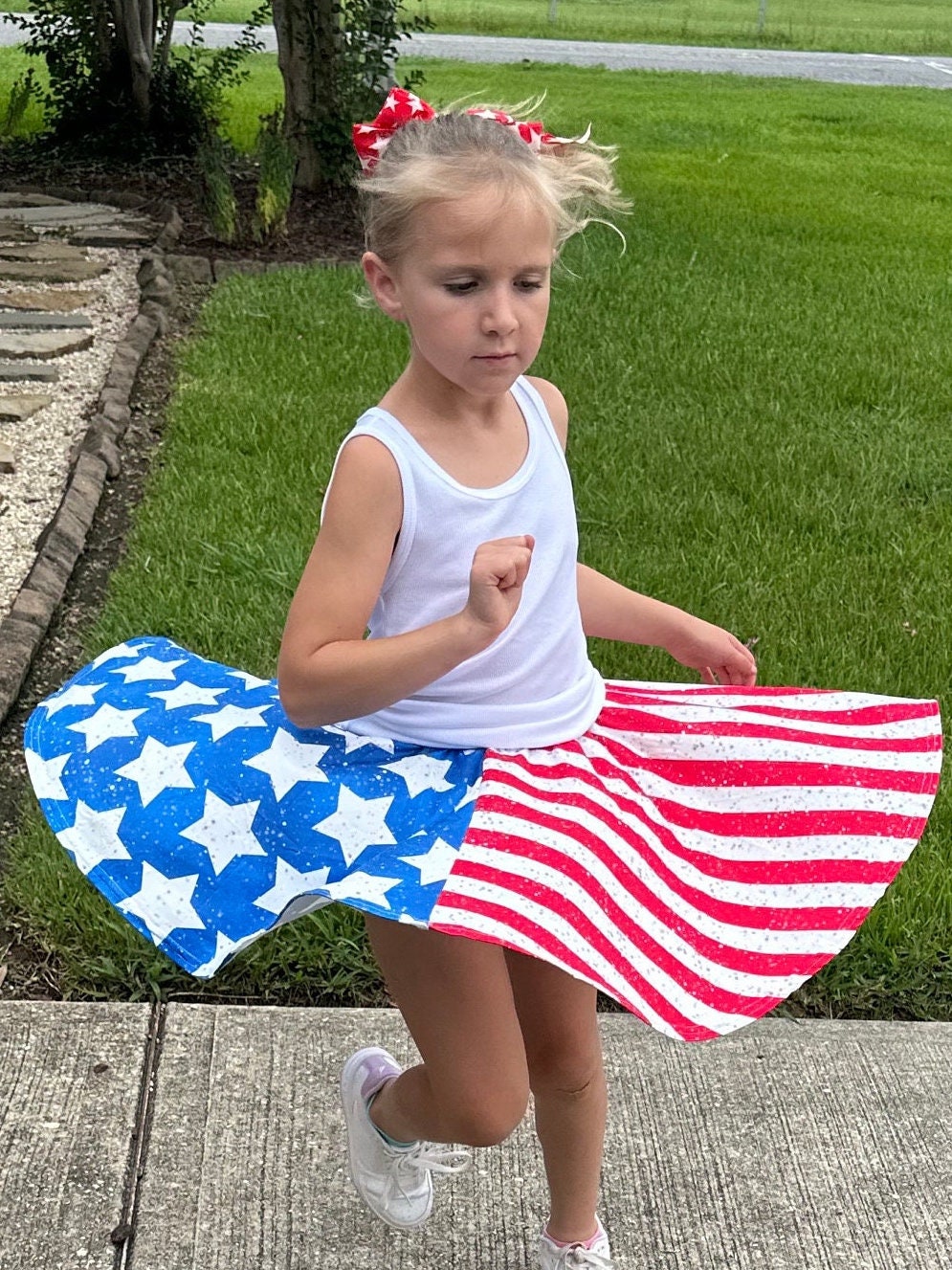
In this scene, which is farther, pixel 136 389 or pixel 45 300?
pixel 45 300

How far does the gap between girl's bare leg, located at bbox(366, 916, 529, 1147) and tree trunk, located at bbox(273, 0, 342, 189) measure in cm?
782

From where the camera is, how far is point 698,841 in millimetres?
2102

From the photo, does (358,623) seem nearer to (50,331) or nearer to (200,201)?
(50,331)

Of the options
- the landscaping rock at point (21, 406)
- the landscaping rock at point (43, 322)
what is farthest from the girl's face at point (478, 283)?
the landscaping rock at point (43, 322)

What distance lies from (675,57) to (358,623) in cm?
2221

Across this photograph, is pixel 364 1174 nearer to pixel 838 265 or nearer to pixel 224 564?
pixel 224 564

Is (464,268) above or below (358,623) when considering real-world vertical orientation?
above

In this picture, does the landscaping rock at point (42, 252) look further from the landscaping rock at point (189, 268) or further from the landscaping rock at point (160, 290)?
the landscaping rock at point (160, 290)

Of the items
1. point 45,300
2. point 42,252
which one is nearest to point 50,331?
point 45,300

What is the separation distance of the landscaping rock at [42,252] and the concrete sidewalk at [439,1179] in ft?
19.8

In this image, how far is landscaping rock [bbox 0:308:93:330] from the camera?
6777 mm

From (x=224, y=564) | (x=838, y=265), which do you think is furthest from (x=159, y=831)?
(x=838, y=265)

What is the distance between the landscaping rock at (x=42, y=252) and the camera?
26.0 ft

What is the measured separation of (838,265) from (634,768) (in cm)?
658
